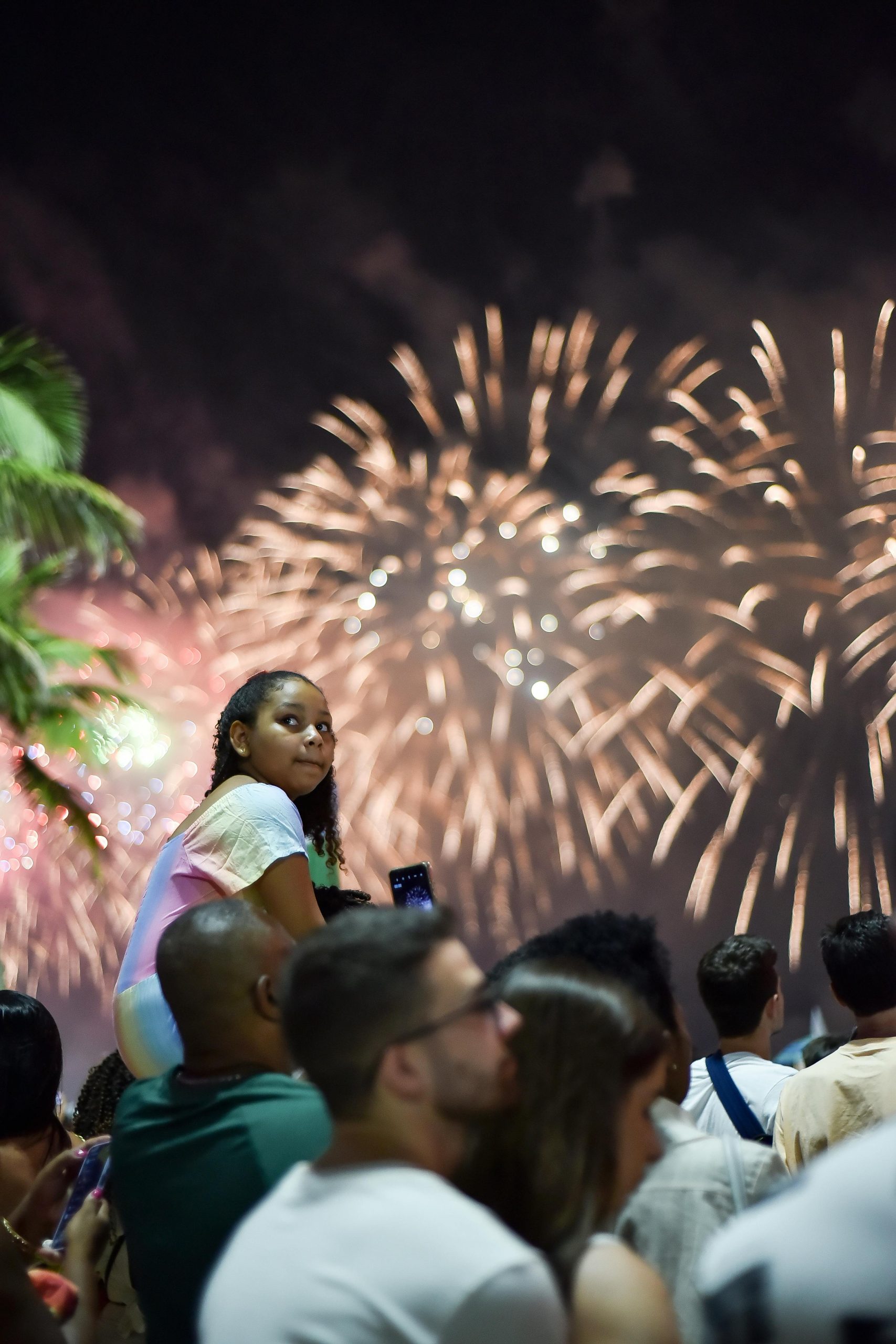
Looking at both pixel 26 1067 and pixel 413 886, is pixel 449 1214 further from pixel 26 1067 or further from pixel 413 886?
pixel 26 1067

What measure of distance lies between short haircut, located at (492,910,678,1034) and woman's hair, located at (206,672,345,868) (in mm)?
1394

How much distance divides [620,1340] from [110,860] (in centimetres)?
1309

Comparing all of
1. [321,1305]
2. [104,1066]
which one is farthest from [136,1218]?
[104,1066]

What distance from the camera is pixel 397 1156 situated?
1981 mm

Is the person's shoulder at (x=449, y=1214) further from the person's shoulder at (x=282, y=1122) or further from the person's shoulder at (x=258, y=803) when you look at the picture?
the person's shoulder at (x=258, y=803)

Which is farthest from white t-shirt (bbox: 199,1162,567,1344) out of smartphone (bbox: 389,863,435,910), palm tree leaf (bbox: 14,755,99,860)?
palm tree leaf (bbox: 14,755,99,860)

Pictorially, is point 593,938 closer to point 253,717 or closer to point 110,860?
point 253,717

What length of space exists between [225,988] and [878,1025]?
9.14ft

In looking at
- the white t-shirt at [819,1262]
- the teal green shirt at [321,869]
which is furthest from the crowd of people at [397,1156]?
the teal green shirt at [321,869]

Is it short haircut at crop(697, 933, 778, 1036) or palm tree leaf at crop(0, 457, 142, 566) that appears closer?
short haircut at crop(697, 933, 778, 1036)

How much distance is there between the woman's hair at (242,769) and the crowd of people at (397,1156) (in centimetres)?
33

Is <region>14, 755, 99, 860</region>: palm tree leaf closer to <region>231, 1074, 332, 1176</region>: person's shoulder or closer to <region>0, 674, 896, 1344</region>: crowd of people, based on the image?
<region>0, 674, 896, 1344</region>: crowd of people

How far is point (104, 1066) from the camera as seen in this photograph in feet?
17.4

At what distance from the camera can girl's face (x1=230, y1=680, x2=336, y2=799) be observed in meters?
4.14
